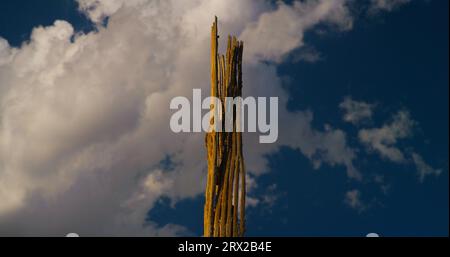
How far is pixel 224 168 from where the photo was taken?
27.6 feet

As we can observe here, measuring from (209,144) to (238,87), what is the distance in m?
0.94

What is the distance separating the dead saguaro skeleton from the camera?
820cm

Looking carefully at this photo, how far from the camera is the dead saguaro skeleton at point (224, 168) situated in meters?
8.20
